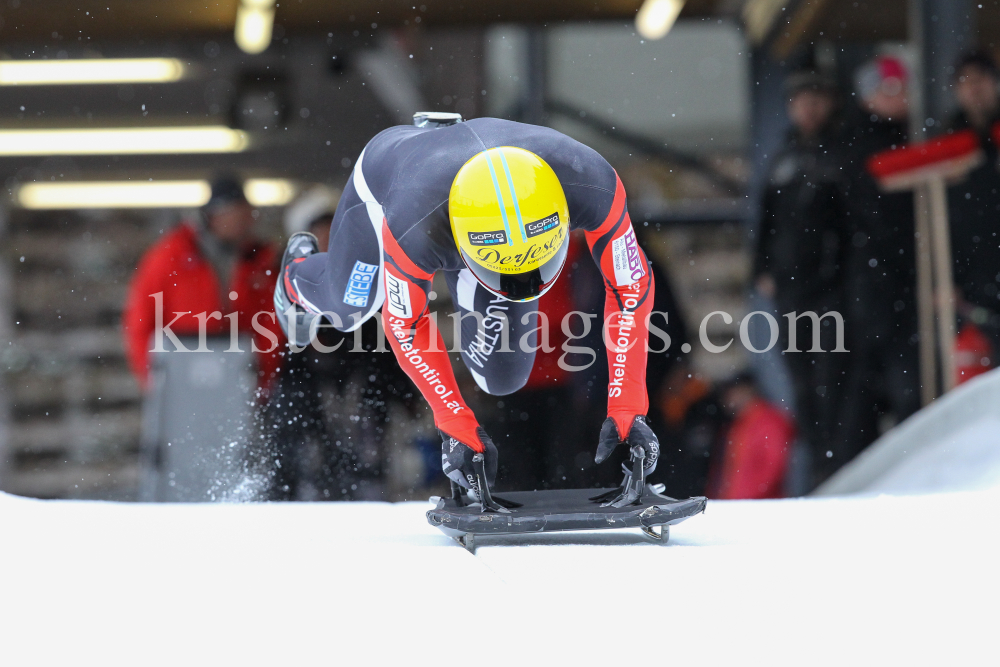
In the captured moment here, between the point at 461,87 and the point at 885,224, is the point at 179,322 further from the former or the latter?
the point at 885,224

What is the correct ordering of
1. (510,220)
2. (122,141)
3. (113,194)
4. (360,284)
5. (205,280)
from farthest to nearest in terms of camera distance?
(113,194) < (122,141) < (205,280) < (360,284) < (510,220)

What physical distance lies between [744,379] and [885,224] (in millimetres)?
1215

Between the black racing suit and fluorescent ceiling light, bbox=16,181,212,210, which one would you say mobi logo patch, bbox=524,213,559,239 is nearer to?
the black racing suit

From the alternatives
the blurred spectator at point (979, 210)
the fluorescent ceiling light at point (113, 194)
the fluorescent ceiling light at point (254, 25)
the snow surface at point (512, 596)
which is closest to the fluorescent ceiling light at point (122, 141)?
the fluorescent ceiling light at point (113, 194)

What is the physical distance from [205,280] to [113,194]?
2.71 metres

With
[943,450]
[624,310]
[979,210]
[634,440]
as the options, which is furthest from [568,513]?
[979,210]

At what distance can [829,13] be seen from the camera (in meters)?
5.78

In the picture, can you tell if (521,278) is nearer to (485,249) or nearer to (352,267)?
(485,249)

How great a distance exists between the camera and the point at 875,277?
454 cm

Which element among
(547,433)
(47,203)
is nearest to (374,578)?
(547,433)

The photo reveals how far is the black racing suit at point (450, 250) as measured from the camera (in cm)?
229

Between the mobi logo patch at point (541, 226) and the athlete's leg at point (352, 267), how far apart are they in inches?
29.4

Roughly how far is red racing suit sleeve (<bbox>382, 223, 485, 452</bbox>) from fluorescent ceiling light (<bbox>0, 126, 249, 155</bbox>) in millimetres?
4725

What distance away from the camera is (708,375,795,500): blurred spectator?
504cm
